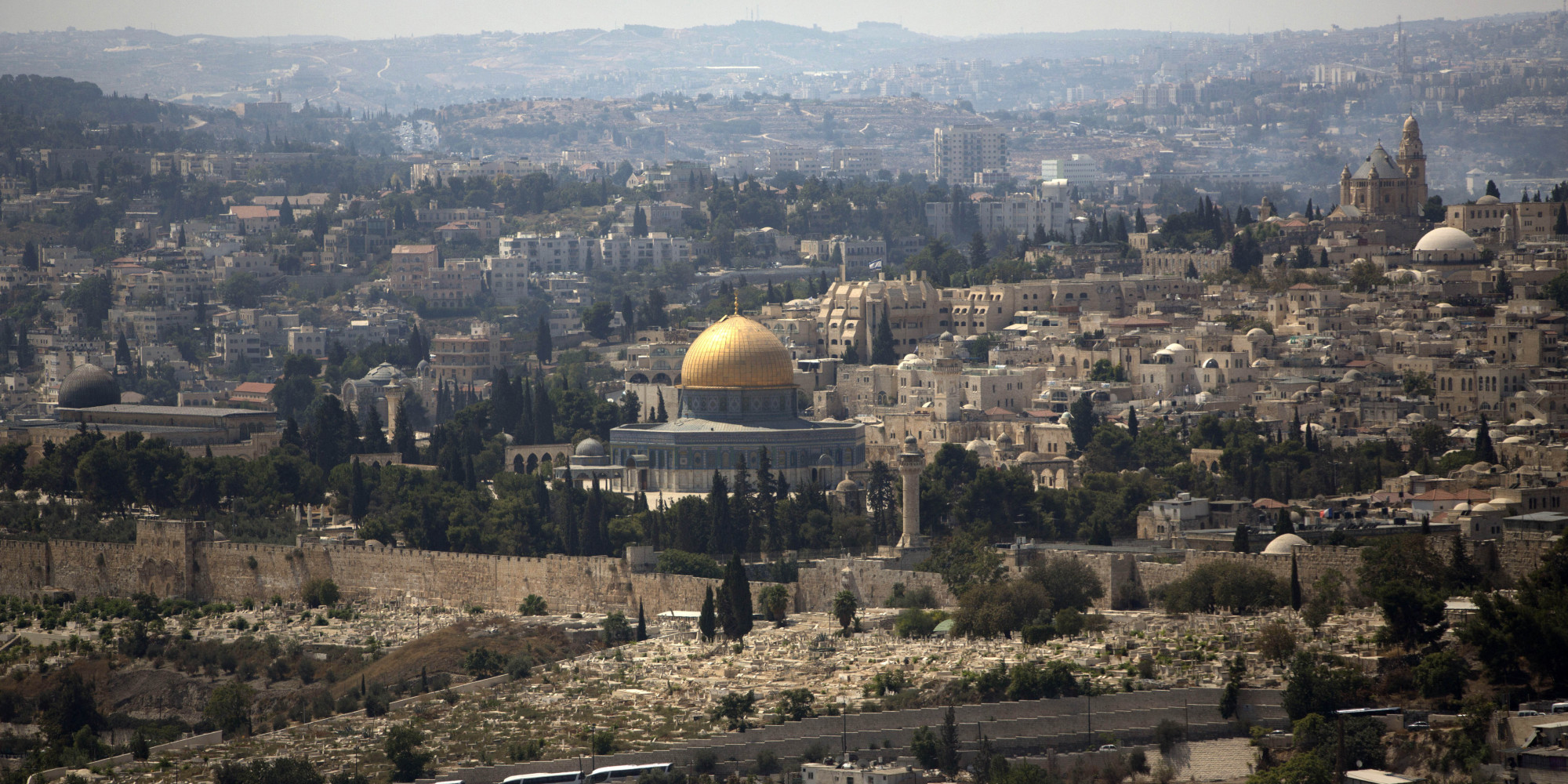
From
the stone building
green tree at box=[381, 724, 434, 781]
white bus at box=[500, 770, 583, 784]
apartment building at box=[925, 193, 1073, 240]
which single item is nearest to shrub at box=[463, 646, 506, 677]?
green tree at box=[381, 724, 434, 781]

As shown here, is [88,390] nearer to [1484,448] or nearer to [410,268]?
[1484,448]

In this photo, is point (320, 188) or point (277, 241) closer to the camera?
point (277, 241)

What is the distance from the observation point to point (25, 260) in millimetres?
118562

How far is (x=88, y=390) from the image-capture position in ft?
250

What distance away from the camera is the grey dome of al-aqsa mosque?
250ft

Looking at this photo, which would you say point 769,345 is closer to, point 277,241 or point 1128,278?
point 1128,278

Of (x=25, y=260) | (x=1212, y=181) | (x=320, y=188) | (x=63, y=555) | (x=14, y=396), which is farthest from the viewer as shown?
(x=1212, y=181)

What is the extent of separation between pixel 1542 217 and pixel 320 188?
9058cm

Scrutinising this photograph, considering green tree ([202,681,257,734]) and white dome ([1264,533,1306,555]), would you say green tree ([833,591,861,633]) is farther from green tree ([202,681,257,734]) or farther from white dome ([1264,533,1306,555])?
green tree ([202,681,257,734])

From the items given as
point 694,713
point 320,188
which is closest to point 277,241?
point 320,188

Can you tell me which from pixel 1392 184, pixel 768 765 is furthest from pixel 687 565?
pixel 1392 184

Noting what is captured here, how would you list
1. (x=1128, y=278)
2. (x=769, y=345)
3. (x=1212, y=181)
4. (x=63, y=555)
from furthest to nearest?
(x=1212, y=181), (x=1128, y=278), (x=769, y=345), (x=63, y=555)

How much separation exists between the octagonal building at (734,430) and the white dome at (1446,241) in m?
21.9

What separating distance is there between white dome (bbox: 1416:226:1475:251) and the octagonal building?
21.9 metres
